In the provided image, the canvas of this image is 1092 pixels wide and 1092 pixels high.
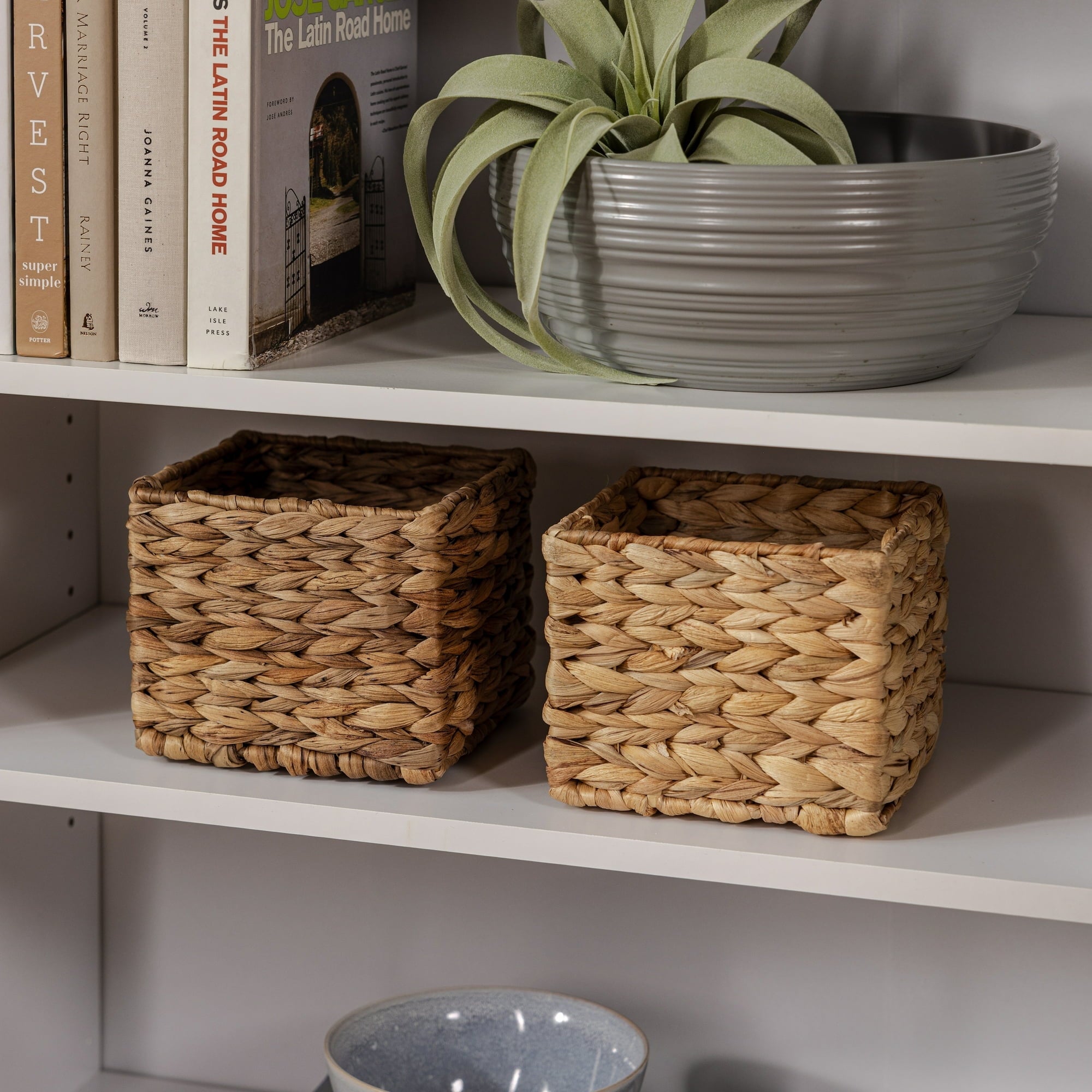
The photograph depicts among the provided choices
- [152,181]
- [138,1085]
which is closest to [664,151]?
[152,181]

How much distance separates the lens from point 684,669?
0.70m

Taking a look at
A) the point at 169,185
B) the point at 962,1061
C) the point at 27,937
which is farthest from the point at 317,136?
the point at 962,1061

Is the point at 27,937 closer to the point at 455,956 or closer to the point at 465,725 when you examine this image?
the point at 455,956

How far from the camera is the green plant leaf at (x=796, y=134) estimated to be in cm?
69

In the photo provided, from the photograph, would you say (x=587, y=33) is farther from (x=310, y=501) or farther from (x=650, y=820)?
(x=650, y=820)

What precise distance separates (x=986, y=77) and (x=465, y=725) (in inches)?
19.4

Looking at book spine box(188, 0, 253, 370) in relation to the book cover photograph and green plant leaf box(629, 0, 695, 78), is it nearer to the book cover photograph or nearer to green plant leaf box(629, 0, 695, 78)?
the book cover photograph

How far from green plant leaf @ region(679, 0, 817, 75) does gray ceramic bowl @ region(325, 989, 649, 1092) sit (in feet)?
1.91

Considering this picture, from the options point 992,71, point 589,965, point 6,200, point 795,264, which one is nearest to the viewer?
point 795,264

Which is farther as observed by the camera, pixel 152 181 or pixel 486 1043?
pixel 486 1043

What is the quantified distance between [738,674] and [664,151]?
0.25m

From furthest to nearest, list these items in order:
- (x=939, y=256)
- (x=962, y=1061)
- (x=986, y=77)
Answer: (x=962, y=1061) → (x=986, y=77) → (x=939, y=256)

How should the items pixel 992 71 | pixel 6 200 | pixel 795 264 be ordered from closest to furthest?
pixel 795 264 < pixel 6 200 < pixel 992 71

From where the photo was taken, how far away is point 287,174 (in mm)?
722
